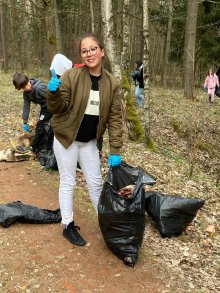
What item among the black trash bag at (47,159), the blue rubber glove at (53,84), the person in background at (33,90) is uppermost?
the blue rubber glove at (53,84)

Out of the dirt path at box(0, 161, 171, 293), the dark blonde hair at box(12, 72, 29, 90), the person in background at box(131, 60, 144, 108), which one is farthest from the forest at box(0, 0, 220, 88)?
the dirt path at box(0, 161, 171, 293)

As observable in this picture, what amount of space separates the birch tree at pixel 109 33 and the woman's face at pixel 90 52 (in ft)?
13.8

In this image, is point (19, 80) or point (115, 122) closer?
point (115, 122)

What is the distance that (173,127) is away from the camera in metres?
11.0

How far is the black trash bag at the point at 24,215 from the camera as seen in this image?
171 inches

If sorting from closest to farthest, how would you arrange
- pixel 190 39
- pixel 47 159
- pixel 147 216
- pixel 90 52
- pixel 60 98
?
pixel 60 98 → pixel 90 52 → pixel 147 216 → pixel 47 159 → pixel 190 39

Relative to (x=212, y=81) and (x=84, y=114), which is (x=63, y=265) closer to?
(x=84, y=114)

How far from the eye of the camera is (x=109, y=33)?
7496 mm

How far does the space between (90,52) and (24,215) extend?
2.15 m

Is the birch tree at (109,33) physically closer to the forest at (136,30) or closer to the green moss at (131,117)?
the green moss at (131,117)

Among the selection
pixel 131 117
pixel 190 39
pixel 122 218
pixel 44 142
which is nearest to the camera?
pixel 122 218

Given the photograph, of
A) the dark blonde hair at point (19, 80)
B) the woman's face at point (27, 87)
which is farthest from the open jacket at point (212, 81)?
the dark blonde hair at point (19, 80)

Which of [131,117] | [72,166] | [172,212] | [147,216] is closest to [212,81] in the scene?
[131,117]

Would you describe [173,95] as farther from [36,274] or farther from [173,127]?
[36,274]
